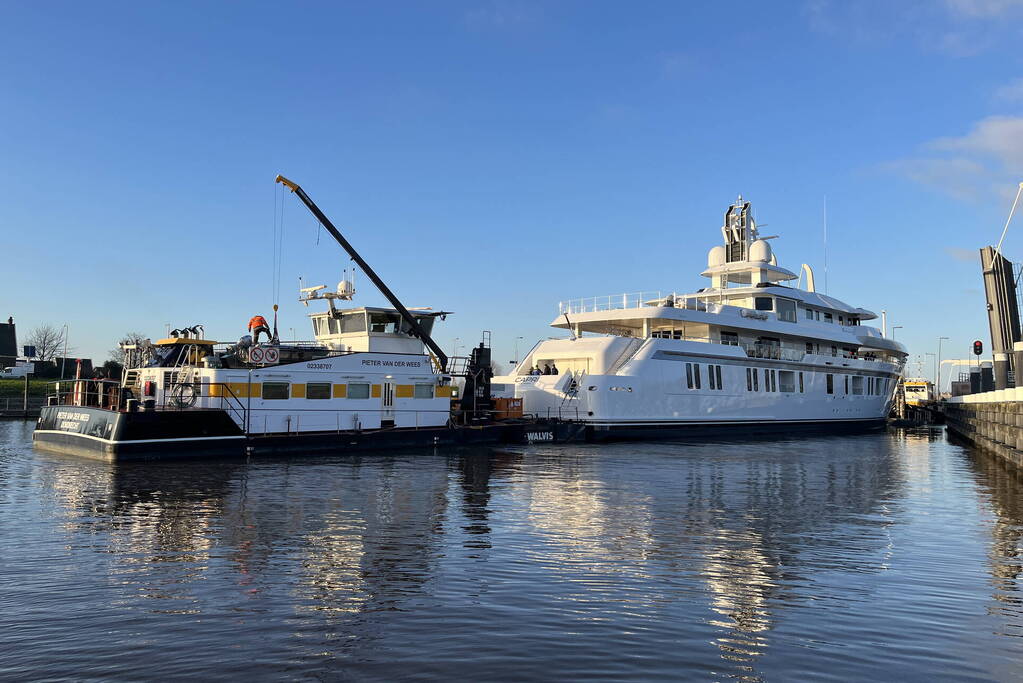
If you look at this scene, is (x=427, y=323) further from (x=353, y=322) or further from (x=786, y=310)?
(x=786, y=310)

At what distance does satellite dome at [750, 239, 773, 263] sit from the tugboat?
23.5 metres

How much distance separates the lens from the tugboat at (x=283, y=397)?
83.8 ft

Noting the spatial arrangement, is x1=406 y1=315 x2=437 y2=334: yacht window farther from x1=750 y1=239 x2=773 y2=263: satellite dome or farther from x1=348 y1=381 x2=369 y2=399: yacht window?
x1=750 y1=239 x2=773 y2=263: satellite dome

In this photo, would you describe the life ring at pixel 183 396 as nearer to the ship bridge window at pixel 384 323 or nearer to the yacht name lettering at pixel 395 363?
the yacht name lettering at pixel 395 363

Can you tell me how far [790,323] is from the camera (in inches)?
1864

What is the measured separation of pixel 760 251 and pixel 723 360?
10984mm

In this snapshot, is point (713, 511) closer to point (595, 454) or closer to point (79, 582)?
point (79, 582)

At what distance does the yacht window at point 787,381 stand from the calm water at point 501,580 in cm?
2666

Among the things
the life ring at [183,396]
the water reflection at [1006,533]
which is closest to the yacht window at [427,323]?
the life ring at [183,396]

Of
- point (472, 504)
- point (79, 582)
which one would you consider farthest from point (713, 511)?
point (79, 582)

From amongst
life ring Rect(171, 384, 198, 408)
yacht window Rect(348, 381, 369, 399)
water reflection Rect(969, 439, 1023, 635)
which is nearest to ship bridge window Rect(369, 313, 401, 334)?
yacht window Rect(348, 381, 369, 399)

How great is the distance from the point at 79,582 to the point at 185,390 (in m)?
19.4

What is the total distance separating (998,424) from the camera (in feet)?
102

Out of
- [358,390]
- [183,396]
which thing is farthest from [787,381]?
[183,396]
